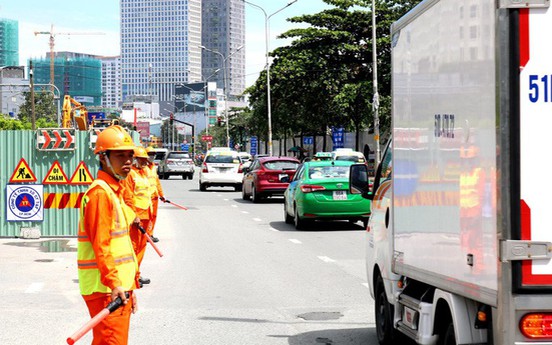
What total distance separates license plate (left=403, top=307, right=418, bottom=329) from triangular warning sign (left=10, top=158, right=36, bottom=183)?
1302 cm

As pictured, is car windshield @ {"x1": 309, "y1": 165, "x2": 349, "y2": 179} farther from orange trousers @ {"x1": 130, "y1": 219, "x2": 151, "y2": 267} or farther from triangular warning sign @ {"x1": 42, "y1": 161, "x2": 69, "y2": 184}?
orange trousers @ {"x1": 130, "y1": 219, "x2": 151, "y2": 267}

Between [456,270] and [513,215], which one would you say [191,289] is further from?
[513,215]

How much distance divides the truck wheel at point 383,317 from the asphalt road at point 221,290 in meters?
0.41

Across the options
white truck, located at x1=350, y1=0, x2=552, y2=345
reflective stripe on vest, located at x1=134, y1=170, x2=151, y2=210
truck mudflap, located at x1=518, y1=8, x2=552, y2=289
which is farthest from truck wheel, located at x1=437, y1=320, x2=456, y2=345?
reflective stripe on vest, located at x1=134, y1=170, x2=151, y2=210

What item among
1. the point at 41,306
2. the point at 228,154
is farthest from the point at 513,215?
the point at 228,154

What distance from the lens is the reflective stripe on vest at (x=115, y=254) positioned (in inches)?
227

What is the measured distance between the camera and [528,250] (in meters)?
4.96

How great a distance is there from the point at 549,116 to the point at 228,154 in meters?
37.4

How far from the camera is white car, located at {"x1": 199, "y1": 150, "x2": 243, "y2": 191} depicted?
4147 centimetres

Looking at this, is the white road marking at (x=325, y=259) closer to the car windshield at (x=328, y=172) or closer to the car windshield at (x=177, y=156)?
the car windshield at (x=328, y=172)

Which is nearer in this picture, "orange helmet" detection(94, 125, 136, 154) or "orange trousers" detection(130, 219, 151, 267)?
"orange helmet" detection(94, 125, 136, 154)

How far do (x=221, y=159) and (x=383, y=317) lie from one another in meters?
33.6

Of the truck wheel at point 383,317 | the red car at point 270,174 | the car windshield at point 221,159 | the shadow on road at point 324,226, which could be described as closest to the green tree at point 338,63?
the car windshield at point 221,159

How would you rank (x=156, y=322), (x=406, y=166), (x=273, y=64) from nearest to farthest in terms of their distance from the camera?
1. (x=406, y=166)
2. (x=156, y=322)
3. (x=273, y=64)
